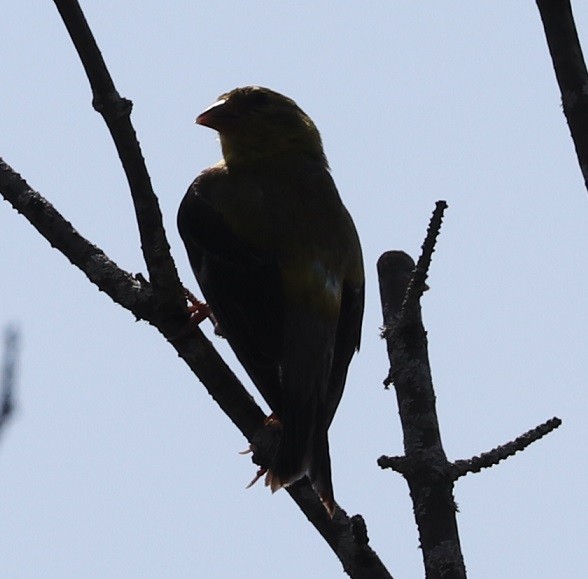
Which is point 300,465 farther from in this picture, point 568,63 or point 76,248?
point 568,63

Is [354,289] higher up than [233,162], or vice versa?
[233,162]

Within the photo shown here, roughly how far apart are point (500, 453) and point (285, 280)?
1438 mm

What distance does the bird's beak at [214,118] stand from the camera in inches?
249

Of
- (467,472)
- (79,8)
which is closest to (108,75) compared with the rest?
(79,8)

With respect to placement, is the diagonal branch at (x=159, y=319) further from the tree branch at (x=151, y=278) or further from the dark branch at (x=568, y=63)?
the dark branch at (x=568, y=63)

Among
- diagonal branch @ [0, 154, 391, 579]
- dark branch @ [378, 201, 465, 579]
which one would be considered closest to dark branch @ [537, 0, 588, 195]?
dark branch @ [378, 201, 465, 579]

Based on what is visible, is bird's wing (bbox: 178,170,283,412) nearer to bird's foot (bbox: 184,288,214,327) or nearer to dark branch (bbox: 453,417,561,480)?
bird's foot (bbox: 184,288,214,327)

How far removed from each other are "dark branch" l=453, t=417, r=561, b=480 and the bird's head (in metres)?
2.51

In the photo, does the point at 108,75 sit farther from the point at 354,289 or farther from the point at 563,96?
the point at 354,289

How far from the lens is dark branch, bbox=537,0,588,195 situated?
2830 millimetres

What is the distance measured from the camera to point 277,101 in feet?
21.5

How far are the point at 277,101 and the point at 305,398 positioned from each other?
2355 millimetres

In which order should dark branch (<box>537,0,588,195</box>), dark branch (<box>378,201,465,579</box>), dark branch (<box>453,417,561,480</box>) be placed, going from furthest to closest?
dark branch (<box>453,417,561,480</box>)
dark branch (<box>378,201,465,579</box>)
dark branch (<box>537,0,588,195</box>)

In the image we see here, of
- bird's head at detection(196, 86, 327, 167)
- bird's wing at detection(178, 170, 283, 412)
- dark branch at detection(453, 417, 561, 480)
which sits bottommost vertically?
dark branch at detection(453, 417, 561, 480)
